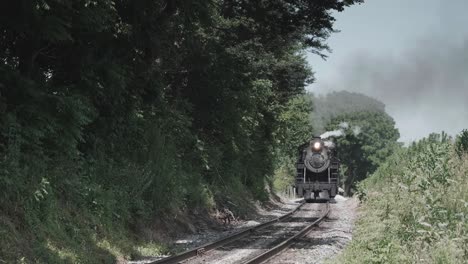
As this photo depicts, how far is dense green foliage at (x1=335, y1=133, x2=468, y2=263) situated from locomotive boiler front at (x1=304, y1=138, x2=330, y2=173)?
2030cm

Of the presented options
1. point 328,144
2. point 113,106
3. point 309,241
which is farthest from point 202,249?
point 328,144

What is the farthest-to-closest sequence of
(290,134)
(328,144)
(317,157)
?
(290,134), (328,144), (317,157)

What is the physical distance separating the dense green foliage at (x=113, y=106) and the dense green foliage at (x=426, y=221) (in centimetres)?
541

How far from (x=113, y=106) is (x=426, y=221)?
867 cm

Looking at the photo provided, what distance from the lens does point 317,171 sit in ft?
120

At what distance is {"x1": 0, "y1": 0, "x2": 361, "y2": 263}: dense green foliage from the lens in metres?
10.3

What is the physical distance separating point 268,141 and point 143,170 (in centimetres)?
2251

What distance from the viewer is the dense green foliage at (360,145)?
94.6 metres

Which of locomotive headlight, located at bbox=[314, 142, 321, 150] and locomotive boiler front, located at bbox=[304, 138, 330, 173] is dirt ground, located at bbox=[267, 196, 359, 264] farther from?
locomotive headlight, located at bbox=[314, 142, 321, 150]

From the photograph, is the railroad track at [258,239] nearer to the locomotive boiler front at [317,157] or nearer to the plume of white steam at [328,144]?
the locomotive boiler front at [317,157]

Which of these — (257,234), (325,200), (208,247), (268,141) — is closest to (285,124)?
(268,141)

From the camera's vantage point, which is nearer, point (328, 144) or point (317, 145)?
point (317, 145)

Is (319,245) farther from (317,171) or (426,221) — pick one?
(317,171)

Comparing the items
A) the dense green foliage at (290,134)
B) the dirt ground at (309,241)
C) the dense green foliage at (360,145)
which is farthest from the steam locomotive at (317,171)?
the dense green foliage at (360,145)
